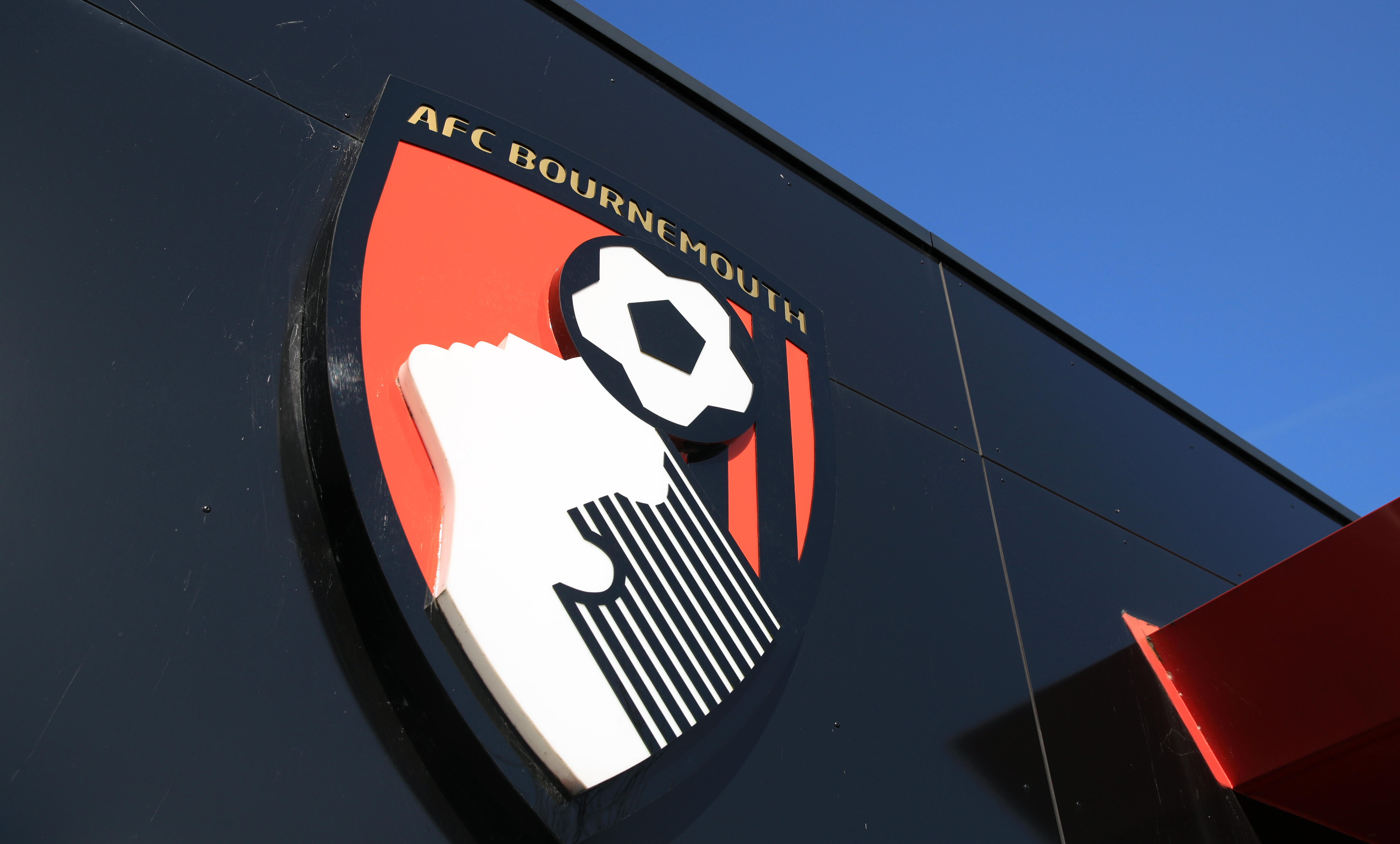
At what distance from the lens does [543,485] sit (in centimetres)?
181

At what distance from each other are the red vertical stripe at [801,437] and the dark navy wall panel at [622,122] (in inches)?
10.7

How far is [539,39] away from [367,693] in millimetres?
1971

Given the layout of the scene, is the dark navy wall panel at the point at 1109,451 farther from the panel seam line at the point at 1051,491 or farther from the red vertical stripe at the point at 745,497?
the red vertical stripe at the point at 745,497

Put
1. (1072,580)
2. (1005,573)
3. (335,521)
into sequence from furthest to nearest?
1. (1072,580)
2. (1005,573)
3. (335,521)

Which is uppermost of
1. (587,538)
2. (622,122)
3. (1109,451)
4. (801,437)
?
(622,122)

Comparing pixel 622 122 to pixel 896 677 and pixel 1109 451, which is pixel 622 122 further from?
pixel 1109 451

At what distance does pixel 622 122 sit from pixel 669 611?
1.64 meters

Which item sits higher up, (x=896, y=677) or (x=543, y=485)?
(x=543, y=485)

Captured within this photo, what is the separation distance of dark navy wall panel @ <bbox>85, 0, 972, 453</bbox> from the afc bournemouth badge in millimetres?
230

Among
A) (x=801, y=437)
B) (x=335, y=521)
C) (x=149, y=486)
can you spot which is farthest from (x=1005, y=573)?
(x=149, y=486)

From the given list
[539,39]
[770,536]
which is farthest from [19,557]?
[539,39]

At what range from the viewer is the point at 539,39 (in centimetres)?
282

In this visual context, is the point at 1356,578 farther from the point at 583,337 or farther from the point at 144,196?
the point at 144,196

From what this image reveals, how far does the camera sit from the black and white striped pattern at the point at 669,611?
172cm
